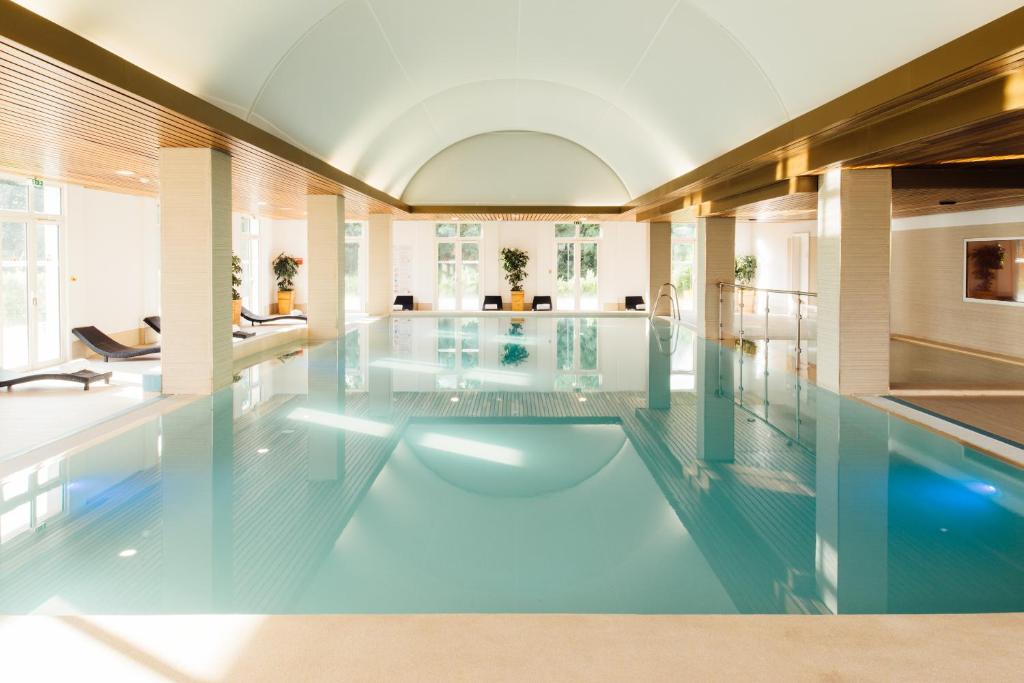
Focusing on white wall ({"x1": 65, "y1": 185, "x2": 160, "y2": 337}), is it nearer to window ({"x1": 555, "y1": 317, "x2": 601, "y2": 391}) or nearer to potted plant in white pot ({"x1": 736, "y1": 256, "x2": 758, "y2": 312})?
window ({"x1": 555, "y1": 317, "x2": 601, "y2": 391})

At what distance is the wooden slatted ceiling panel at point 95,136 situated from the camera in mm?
5816

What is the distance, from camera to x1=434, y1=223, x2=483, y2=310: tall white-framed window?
25359 millimetres

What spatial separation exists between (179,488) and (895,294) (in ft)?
50.4

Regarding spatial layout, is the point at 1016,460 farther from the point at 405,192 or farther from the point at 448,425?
the point at 405,192

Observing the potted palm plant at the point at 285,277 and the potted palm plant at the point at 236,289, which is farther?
the potted palm plant at the point at 285,277

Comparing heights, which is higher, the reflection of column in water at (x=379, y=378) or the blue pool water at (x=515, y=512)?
the reflection of column in water at (x=379, y=378)

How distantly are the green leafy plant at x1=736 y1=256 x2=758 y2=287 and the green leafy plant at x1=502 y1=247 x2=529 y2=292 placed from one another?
7.03 meters

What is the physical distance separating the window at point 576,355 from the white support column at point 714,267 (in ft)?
7.80

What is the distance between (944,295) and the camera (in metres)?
14.4

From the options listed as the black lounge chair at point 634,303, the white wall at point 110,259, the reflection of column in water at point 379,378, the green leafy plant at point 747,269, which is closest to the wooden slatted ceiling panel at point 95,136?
the white wall at point 110,259

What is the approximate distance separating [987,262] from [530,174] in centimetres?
1194

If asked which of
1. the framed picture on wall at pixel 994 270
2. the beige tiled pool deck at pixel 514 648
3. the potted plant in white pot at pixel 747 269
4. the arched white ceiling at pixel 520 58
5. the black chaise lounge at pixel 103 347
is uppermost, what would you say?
the arched white ceiling at pixel 520 58

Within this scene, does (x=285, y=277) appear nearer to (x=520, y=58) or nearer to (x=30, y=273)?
(x=30, y=273)

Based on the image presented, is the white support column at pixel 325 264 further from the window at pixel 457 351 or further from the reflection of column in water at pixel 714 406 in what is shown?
the reflection of column in water at pixel 714 406
